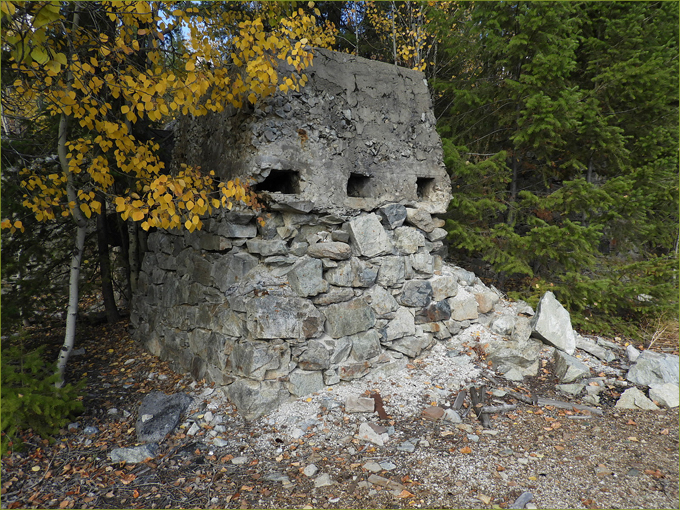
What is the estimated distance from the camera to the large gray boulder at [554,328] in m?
4.68

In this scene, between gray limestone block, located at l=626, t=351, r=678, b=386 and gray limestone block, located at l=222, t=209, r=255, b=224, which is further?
gray limestone block, located at l=626, t=351, r=678, b=386

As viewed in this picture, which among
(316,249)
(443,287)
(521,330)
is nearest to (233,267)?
(316,249)

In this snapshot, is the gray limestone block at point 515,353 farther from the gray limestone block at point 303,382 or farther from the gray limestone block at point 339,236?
the gray limestone block at point 339,236

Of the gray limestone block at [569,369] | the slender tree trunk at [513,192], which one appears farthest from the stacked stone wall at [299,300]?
the slender tree trunk at [513,192]

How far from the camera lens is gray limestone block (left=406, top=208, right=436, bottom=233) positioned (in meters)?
4.71

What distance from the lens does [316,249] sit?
400 cm

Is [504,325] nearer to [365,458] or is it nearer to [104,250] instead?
[365,458]

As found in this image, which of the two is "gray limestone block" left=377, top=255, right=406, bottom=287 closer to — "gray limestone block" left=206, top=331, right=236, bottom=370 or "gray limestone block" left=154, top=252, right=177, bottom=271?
"gray limestone block" left=206, top=331, right=236, bottom=370

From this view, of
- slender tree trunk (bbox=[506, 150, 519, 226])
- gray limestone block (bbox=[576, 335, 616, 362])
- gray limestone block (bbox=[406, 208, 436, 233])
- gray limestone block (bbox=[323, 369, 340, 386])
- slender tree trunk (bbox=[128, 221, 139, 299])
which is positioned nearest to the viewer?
gray limestone block (bbox=[323, 369, 340, 386])

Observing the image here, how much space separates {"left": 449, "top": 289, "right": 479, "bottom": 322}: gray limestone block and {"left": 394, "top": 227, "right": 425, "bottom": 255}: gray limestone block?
912 mm

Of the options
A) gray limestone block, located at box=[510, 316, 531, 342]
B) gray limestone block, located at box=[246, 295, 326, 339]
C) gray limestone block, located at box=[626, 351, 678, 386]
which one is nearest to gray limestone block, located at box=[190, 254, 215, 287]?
gray limestone block, located at box=[246, 295, 326, 339]

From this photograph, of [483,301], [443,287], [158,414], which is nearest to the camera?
[158,414]

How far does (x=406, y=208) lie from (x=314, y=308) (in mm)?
1720

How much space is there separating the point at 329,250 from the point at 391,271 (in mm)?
875
